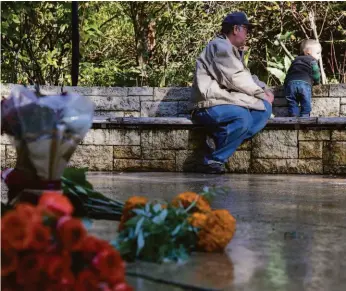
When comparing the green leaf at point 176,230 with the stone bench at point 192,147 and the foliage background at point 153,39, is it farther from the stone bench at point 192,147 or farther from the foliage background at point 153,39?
the foliage background at point 153,39

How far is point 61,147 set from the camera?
2625 mm

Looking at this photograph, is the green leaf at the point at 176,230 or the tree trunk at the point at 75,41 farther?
the tree trunk at the point at 75,41

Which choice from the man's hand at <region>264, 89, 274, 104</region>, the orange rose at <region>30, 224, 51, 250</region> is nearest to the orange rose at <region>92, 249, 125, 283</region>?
the orange rose at <region>30, 224, 51, 250</region>

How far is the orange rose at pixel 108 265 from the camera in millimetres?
1859

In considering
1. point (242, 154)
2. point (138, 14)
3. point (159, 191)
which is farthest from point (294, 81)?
point (138, 14)

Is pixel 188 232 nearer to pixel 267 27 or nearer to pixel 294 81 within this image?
pixel 294 81

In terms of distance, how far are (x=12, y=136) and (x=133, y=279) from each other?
0.70 meters

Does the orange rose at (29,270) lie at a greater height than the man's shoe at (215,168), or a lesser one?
greater

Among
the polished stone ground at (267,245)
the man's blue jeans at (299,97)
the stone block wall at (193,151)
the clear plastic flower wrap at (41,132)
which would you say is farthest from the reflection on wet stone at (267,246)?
the man's blue jeans at (299,97)

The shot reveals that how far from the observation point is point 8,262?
6.09ft

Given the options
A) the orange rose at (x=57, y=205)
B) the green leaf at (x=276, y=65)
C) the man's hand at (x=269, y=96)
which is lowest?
the orange rose at (x=57, y=205)

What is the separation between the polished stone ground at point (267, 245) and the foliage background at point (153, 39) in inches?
200

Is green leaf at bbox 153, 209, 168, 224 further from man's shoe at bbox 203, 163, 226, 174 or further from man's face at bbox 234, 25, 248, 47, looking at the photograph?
man's face at bbox 234, 25, 248, 47

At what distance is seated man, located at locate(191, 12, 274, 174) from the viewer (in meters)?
7.10
